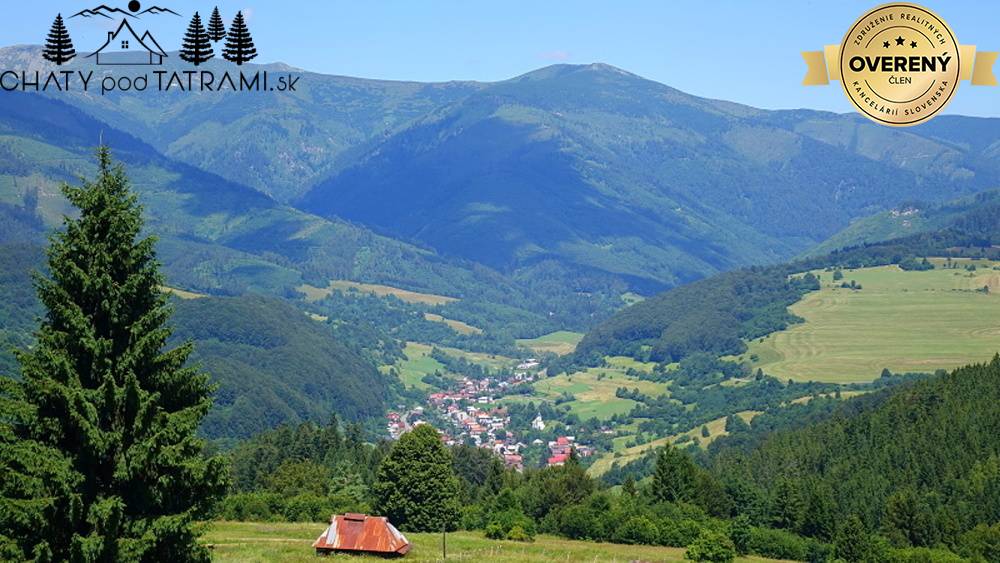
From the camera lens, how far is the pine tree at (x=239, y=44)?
6794 centimetres

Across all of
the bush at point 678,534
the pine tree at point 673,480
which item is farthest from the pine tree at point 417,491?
the pine tree at point 673,480

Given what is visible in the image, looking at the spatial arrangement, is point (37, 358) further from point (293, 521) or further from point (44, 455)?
point (293, 521)

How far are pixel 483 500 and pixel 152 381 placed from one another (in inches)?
2992

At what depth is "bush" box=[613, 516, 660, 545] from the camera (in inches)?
3039

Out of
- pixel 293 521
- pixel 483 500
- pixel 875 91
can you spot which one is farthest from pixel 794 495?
pixel 875 91

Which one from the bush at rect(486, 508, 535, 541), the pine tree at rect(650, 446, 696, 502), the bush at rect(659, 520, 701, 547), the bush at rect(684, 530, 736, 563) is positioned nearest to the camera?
the bush at rect(684, 530, 736, 563)

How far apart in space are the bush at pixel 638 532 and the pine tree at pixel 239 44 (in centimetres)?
3957

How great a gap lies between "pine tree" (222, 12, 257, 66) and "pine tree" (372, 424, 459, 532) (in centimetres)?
2935

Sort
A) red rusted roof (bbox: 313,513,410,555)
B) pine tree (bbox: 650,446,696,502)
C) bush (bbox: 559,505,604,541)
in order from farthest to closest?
pine tree (bbox: 650,446,696,502) < bush (bbox: 559,505,604,541) < red rusted roof (bbox: 313,513,410,555)

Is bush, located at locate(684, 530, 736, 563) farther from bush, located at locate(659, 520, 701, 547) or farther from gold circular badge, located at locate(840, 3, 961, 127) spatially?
gold circular badge, located at locate(840, 3, 961, 127)

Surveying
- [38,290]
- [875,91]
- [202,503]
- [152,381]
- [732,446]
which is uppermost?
[875,91]

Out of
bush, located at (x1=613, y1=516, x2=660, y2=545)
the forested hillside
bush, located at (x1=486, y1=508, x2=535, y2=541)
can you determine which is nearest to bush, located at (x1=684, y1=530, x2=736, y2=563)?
bush, located at (x1=613, y1=516, x2=660, y2=545)

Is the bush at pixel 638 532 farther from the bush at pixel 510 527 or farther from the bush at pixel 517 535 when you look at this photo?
the bush at pixel 517 535

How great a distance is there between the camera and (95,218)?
2417 centimetres
